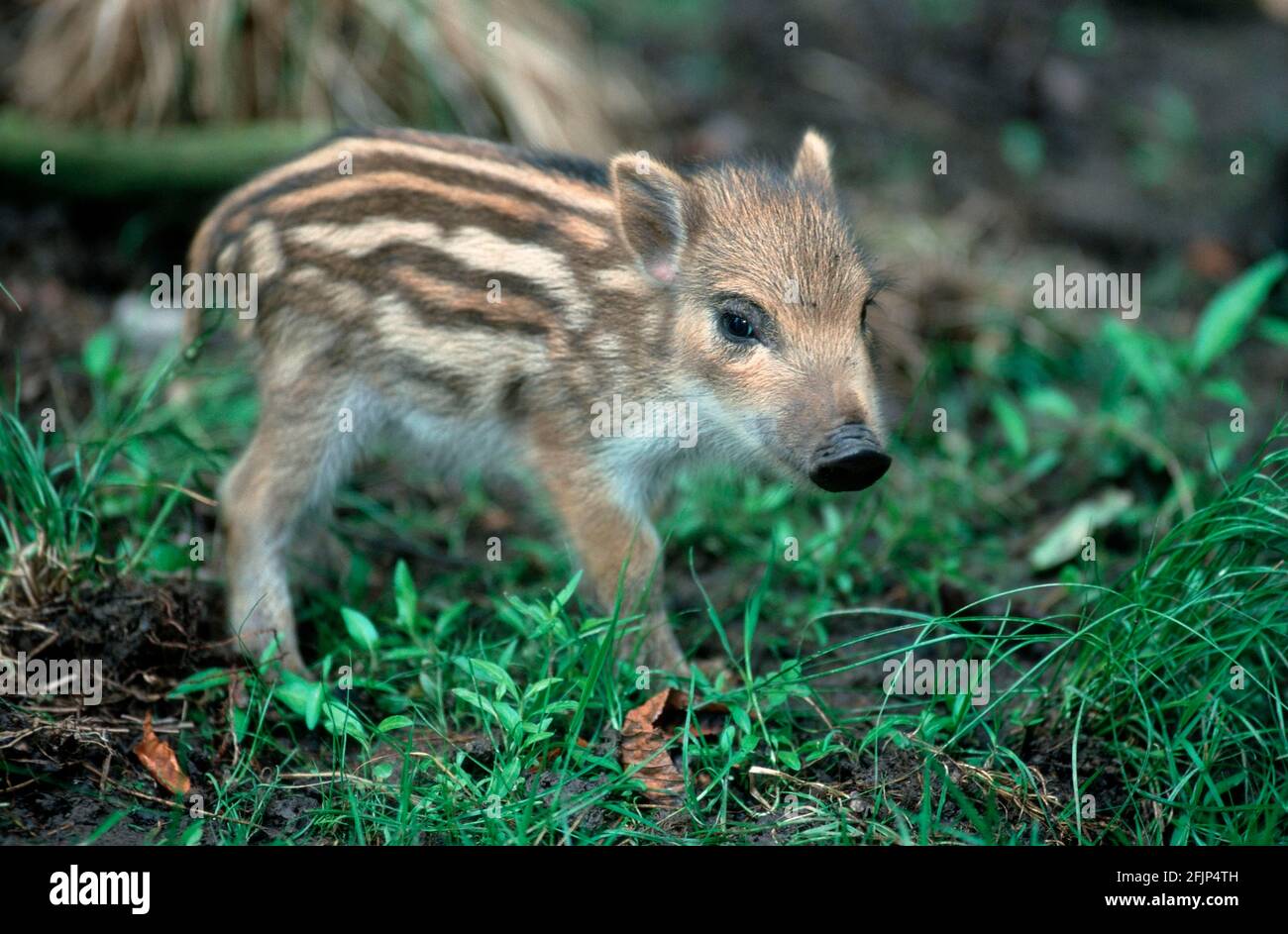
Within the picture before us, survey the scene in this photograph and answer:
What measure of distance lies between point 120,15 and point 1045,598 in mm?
5630

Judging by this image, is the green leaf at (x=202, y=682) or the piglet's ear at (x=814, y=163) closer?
the green leaf at (x=202, y=682)

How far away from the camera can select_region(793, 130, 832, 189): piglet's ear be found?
A: 16.5 feet

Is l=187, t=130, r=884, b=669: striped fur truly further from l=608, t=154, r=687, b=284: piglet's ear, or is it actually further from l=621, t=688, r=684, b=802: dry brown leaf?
l=621, t=688, r=684, b=802: dry brown leaf

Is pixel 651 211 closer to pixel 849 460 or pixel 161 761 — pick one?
pixel 849 460

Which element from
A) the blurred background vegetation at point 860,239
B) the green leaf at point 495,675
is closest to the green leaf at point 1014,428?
the blurred background vegetation at point 860,239

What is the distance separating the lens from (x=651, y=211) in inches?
184

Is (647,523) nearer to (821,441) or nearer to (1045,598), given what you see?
(821,441)

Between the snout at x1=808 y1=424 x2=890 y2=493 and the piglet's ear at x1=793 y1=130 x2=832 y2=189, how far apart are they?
4.00 feet

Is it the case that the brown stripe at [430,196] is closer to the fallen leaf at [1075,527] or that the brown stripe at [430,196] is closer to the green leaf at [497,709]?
the green leaf at [497,709]

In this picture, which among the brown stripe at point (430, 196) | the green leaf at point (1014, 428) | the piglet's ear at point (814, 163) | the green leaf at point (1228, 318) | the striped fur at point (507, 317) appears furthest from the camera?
the green leaf at point (1228, 318)

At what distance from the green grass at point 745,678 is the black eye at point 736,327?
2.10ft

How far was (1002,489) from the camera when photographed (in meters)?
6.00

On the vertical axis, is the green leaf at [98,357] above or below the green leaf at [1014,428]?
above

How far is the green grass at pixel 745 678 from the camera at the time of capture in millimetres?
3898
